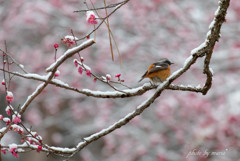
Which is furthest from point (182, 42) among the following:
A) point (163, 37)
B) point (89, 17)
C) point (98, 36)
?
point (89, 17)

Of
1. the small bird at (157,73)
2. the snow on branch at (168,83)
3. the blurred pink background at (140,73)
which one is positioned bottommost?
the snow on branch at (168,83)

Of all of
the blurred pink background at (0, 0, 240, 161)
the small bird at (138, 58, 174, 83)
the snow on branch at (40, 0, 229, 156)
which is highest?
the blurred pink background at (0, 0, 240, 161)

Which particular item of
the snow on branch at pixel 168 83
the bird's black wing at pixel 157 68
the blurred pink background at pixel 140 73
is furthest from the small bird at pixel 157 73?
the blurred pink background at pixel 140 73

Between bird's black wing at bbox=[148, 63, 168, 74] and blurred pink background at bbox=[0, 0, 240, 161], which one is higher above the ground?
blurred pink background at bbox=[0, 0, 240, 161]

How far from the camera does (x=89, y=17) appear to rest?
87.4 inches

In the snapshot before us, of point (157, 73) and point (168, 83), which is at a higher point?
point (157, 73)

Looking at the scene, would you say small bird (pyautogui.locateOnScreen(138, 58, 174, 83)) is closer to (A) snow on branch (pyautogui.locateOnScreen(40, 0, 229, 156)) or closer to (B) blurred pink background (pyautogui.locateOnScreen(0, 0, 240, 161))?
(A) snow on branch (pyautogui.locateOnScreen(40, 0, 229, 156))

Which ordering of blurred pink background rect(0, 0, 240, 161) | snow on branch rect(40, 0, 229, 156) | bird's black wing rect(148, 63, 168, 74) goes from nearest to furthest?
snow on branch rect(40, 0, 229, 156) → bird's black wing rect(148, 63, 168, 74) → blurred pink background rect(0, 0, 240, 161)

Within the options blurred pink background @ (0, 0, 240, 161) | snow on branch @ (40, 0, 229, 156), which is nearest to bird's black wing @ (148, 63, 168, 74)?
Answer: snow on branch @ (40, 0, 229, 156)

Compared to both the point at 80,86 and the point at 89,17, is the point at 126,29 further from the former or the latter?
the point at 89,17

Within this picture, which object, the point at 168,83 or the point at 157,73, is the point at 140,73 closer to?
the point at 157,73

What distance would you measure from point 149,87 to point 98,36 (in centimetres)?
616

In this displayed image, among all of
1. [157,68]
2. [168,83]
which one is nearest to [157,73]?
[157,68]

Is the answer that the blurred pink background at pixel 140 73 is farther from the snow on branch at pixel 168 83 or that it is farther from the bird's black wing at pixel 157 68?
the snow on branch at pixel 168 83
